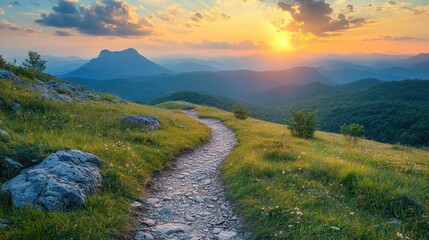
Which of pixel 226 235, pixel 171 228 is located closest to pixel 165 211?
pixel 171 228

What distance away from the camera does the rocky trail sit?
22.5 ft

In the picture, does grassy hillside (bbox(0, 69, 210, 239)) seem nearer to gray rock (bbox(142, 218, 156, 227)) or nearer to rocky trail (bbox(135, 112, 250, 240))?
gray rock (bbox(142, 218, 156, 227))

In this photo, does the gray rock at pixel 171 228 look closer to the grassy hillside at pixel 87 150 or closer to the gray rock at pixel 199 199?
the grassy hillside at pixel 87 150

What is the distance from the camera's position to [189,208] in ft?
27.7

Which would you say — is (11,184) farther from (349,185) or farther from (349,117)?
(349,117)

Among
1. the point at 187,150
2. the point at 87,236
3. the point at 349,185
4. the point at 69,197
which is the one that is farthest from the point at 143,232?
the point at 187,150

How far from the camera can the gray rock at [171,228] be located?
6848 millimetres

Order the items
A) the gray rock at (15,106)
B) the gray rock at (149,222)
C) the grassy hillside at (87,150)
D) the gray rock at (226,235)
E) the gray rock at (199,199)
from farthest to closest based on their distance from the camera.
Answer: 1. the gray rock at (15,106)
2. the gray rock at (199,199)
3. the gray rock at (149,222)
4. the gray rock at (226,235)
5. the grassy hillside at (87,150)

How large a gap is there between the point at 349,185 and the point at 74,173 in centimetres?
878

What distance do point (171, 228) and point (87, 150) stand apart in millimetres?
5048

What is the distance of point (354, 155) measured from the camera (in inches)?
544

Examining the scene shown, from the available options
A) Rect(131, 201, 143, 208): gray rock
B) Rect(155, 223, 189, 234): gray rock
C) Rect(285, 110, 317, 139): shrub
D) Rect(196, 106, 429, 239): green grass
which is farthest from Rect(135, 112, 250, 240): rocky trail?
Rect(285, 110, 317, 139): shrub

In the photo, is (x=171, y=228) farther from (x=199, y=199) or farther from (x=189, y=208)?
(x=199, y=199)

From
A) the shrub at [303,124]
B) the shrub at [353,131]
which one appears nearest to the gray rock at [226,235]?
the shrub at [303,124]
